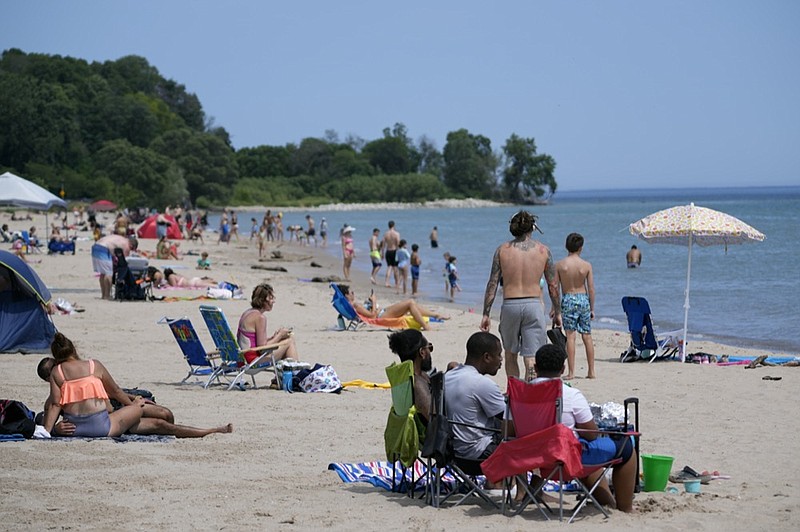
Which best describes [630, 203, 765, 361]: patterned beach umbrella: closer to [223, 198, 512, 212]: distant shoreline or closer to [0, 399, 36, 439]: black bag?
[0, 399, 36, 439]: black bag

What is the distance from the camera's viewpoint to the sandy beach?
5047 mm

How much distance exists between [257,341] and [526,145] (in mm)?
134555

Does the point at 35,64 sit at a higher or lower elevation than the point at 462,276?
higher

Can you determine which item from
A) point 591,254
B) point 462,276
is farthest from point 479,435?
point 591,254

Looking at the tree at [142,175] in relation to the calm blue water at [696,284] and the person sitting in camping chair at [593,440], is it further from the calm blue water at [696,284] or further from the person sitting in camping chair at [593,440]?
the person sitting in camping chair at [593,440]

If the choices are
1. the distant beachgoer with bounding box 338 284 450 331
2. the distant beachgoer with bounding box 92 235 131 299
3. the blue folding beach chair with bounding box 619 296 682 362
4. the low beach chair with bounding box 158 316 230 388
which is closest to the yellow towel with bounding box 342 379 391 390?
the low beach chair with bounding box 158 316 230 388

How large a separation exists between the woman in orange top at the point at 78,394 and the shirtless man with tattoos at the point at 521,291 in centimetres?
273

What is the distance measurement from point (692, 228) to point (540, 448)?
644cm

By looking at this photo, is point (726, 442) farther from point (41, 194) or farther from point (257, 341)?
point (41, 194)

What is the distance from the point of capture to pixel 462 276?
28609 millimetres

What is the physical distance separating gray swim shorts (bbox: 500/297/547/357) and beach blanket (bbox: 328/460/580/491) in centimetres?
156

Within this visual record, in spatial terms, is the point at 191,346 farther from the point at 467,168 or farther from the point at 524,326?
the point at 467,168

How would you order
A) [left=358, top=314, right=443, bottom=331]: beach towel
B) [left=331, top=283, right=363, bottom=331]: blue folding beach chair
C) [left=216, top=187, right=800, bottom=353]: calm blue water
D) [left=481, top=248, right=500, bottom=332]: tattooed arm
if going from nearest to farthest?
1. [left=481, top=248, right=500, bottom=332]: tattooed arm
2. [left=331, top=283, right=363, bottom=331]: blue folding beach chair
3. [left=358, top=314, right=443, bottom=331]: beach towel
4. [left=216, top=187, right=800, bottom=353]: calm blue water

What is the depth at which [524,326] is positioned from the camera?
23.8ft
